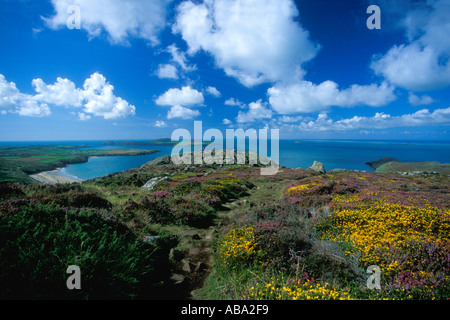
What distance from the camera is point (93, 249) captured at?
16.0 ft

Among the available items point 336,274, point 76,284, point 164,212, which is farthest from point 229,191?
point 76,284

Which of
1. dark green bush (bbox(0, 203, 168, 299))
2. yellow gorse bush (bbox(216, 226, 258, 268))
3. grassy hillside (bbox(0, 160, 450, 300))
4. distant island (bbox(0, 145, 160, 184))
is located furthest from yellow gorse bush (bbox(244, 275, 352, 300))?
distant island (bbox(0, 145, 160, 184))

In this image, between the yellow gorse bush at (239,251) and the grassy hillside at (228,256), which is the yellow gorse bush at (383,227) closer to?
the grassy hillside at (228,256)

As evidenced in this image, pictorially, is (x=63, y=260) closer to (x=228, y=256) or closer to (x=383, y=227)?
(x=228, y=256)

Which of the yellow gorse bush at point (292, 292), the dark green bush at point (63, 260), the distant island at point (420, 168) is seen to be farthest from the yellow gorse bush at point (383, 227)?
the distant island at point (420, 168)

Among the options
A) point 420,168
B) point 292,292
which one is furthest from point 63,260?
point 420,168

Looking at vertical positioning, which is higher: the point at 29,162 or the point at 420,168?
the point at 420,168

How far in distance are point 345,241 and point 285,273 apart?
278cm

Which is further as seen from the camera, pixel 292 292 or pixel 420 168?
pixel 420 168

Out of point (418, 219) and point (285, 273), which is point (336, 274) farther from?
point (418, 219)

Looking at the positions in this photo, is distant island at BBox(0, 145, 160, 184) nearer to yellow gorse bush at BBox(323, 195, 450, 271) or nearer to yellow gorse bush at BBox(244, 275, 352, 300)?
yellow gorse bush at BBox(244, 275, 352, 300)
